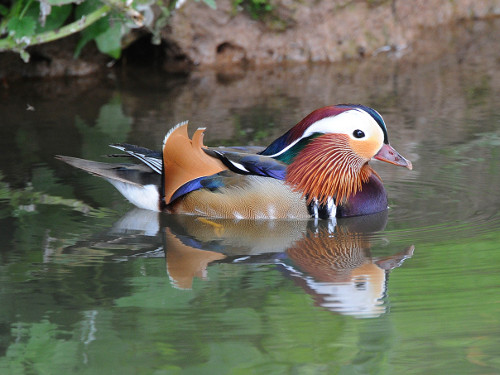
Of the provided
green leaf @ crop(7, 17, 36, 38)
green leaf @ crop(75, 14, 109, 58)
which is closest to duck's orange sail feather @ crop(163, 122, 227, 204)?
green leaf @ crop(7, 17, 36, 38)

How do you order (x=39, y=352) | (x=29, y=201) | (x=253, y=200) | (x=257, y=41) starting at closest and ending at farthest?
(x=39, y=352) < (x=253, y=200) < (x=29, y=201) < (x=257, y=41)

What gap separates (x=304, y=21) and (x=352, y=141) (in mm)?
4897

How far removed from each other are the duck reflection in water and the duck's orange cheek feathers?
15.2 inches

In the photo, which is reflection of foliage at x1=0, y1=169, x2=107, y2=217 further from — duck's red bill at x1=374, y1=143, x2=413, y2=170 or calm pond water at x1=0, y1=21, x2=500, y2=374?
duck's red bill at x1=374, y1=143, x2=413, y2=170

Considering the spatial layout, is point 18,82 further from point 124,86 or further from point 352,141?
point 352,141

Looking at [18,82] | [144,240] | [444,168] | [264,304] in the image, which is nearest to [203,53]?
[18,82]

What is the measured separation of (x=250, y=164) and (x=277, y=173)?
19cm

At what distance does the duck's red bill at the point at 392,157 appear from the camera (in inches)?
220

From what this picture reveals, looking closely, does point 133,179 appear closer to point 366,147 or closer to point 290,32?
point 366,147

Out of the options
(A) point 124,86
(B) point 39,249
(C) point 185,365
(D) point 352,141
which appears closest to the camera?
(C) point 185,365

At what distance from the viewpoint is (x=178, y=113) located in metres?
8.17

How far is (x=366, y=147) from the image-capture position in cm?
568

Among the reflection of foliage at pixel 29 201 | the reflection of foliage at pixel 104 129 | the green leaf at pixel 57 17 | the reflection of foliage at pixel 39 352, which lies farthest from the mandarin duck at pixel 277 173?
the green leaf at pixel 57 17

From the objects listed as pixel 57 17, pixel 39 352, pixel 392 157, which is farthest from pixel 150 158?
pixel 57 17
